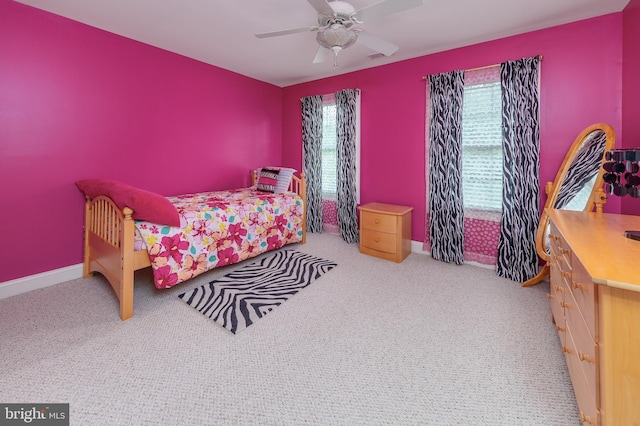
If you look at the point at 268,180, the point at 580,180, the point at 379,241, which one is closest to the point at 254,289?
the point at 379,241

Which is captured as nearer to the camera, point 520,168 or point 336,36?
point 336,36

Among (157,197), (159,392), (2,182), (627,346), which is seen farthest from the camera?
(2,182)

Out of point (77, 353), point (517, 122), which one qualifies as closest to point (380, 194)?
point (517, 122)

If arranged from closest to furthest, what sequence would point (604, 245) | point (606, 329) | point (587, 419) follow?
point (606, 329)
point (587, 419)
point (604, 245)

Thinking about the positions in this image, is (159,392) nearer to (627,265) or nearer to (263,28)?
(627,265)

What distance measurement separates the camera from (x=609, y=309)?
3.04 ft

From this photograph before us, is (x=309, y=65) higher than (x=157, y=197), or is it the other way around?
(x=309, y=65)

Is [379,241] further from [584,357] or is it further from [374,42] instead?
[584,357]

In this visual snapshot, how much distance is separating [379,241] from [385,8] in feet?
7.77

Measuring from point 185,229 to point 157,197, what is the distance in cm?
40

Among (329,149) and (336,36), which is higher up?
(336,36)

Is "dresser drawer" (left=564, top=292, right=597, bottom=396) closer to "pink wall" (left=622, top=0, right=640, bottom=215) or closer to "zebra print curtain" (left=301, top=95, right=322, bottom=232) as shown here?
"pink wall" (left=622, top=0, right=640, bottom=215)

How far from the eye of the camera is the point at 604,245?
1.22 meters

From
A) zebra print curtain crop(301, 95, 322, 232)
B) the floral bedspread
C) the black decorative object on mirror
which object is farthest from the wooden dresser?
zebra print curtain crop(301, 95, 322, 232)
